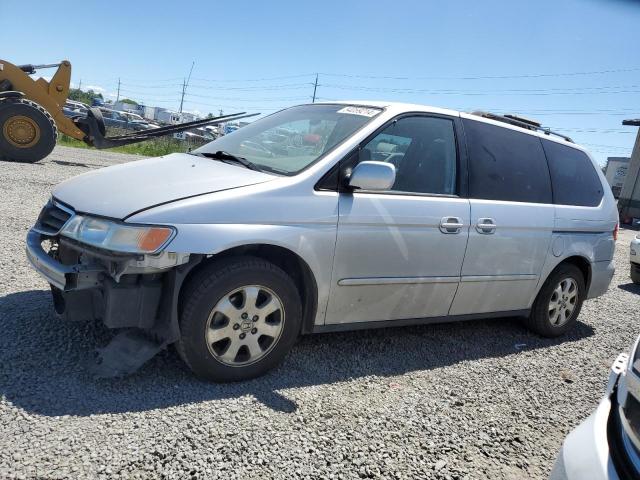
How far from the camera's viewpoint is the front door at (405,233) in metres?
3.66

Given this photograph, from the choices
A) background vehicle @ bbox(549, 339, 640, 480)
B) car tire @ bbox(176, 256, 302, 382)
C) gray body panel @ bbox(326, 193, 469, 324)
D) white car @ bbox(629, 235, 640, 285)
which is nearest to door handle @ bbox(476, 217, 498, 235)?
gray body panel @ bbox(326, 193, 469, 324)

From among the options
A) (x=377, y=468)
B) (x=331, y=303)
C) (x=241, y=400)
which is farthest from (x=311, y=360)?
(x=377, y=468)

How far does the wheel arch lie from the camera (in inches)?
134

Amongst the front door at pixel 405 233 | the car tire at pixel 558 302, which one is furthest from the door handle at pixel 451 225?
the car tire at pixel 558 302

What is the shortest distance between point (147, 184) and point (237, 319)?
99cm

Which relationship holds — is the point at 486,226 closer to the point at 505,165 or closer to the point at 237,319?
the point at 505,165

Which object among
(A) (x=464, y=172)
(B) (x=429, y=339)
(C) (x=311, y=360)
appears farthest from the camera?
(B) (x=429, y=339)

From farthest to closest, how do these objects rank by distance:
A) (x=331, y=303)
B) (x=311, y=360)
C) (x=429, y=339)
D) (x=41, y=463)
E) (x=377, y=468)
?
(x=429, y=339) < (x=311, y=360) < (x=331, y=303) < (x=377, y=468) < (x=41, y=463)

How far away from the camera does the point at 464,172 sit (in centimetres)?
426

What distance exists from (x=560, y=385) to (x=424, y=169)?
1.92 metres

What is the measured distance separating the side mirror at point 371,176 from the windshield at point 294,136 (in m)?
0.33

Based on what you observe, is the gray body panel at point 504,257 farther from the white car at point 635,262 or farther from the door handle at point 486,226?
the white car at point 635,262

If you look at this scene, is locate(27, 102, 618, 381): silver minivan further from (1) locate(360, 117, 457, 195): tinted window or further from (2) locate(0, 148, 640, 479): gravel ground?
(2) locate(0, 148, 640, 479): gravel ground

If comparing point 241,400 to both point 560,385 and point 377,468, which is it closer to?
point 377,468
